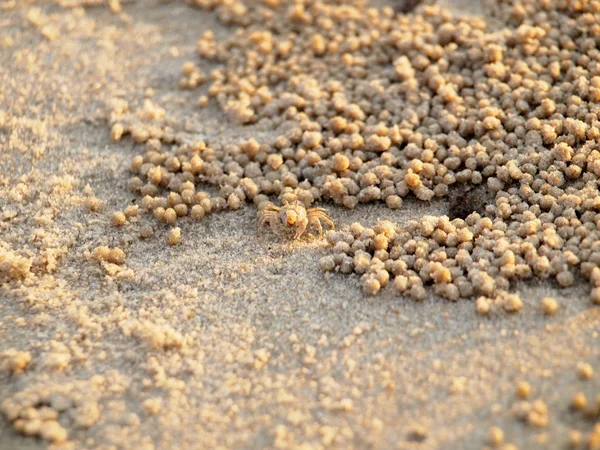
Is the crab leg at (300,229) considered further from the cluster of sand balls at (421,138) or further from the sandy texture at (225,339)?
the cluster of sand balls at (421,138)

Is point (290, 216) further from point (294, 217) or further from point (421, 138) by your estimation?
point (421, 138)

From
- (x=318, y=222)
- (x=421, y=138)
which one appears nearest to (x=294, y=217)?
(x=318, y=222)

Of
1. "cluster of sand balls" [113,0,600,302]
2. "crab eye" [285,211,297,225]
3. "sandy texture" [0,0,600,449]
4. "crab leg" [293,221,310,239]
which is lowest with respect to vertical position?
"sandy texture" [0,0,600,449]

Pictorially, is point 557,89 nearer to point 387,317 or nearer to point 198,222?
point 387,317

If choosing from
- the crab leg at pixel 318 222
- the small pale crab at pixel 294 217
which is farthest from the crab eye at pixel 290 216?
the crab leg at pixel 318 222

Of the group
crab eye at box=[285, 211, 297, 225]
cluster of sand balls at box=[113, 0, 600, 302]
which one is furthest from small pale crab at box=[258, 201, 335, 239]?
cluster of sand balls at box=[113, 0, 600, 302]

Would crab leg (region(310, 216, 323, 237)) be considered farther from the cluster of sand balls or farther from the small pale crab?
the cluster of sand balls
